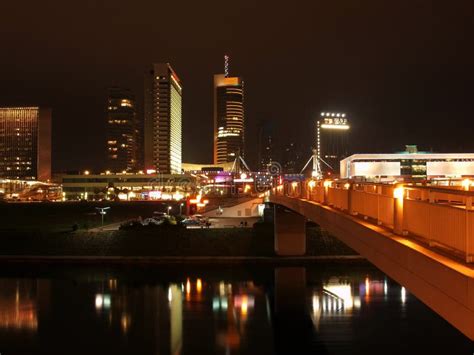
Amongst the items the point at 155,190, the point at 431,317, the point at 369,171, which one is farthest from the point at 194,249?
the point at 155,190

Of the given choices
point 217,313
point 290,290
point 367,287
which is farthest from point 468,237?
point 367,287

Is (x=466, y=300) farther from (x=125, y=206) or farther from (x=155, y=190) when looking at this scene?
(x=155, y=190)

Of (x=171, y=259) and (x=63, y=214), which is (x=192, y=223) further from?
(x=63, y=214)

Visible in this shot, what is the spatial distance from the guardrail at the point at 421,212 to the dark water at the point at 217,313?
8.39m

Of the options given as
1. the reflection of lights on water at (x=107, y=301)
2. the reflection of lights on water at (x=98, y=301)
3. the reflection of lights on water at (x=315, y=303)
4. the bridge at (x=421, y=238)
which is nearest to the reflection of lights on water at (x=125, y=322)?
the reflection of lights on water at (x=107, y=301)

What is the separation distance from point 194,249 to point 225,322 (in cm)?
1782

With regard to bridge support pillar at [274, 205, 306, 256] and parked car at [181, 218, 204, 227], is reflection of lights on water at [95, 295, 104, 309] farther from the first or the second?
parked car at [181, 218, 204, 227]

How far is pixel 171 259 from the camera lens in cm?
3941

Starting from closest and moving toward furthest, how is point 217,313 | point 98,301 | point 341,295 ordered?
point 217,313, point 98,301, point 341,295

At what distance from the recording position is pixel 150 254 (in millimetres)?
40625

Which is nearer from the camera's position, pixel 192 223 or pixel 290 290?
pixel 290 290

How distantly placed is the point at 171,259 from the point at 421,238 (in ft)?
Answer: 108

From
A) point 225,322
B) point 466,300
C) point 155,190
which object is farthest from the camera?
point 155,190

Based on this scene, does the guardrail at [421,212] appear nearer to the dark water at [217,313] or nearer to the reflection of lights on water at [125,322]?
the dark water at [217,313]
